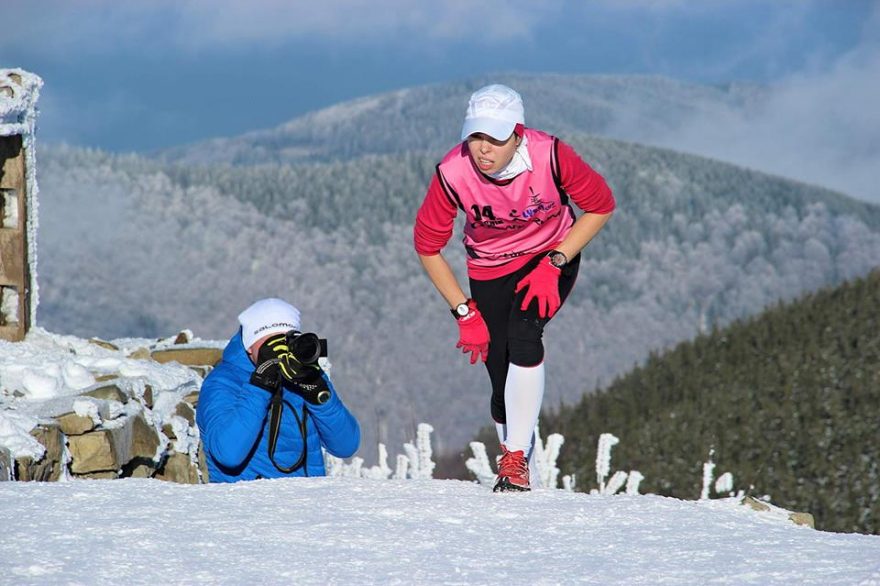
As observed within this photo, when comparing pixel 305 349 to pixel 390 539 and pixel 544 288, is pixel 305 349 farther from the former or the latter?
pixel 390 539

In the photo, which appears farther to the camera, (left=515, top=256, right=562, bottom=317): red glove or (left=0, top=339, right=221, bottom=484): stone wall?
(left=0, top=339, right=221, bottom=484): stone wall

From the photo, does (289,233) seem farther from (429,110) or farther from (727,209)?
(429,110)

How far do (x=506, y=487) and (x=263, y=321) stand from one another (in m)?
1.19

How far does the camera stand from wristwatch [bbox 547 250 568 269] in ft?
16.1

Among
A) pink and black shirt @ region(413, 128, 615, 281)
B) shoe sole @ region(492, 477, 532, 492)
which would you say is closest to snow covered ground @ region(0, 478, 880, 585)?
shoe sole @ region(492, 477, 532, 492)

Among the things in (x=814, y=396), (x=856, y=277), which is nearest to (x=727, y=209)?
(x=856, y=277)

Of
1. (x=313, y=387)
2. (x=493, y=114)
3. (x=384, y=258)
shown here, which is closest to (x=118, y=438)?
(x=313, y=387)

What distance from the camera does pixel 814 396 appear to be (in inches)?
693

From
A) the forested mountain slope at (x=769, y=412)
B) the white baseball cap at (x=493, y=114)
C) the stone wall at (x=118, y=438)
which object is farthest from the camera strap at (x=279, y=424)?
the forested mountain slope at (x=769, y=412)

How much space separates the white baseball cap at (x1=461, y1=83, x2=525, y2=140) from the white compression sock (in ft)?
3.10

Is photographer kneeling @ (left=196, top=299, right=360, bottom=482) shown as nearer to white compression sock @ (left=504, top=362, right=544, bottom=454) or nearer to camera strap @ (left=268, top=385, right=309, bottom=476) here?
camera strap @ (left=268, top=385, right=309, bottom=476)

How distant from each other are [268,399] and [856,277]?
19.7 metres

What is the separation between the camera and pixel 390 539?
3.77 m

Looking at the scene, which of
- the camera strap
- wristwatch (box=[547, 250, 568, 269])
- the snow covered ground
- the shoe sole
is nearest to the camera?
the snow covered ground
